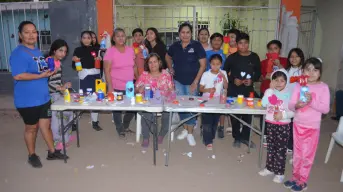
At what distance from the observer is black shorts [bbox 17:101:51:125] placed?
3.30 metres

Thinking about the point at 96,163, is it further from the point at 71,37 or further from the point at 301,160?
the point at 71,37

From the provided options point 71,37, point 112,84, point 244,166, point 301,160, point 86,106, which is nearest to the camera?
point 301,160

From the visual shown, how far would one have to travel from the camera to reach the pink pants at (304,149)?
2.95 metres

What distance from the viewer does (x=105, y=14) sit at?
6.27 metres

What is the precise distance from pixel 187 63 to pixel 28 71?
2.14m

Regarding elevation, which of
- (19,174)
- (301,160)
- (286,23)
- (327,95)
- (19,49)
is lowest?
(19,174)

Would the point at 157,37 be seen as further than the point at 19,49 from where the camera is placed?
Yes

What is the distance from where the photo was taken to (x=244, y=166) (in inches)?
145

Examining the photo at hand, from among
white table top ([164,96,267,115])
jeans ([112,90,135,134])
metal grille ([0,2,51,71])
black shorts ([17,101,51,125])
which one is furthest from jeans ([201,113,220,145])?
metal grille ([0,2,51,71])

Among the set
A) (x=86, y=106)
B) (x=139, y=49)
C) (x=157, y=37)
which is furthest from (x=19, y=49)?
(x=157, y=37)

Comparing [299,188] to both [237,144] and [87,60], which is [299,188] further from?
[87,60]

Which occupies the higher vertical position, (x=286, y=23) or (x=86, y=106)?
(x=286, y=23)

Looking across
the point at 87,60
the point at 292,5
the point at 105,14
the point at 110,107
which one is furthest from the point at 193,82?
the point at 292,5

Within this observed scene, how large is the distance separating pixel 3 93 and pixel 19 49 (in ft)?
16.3
